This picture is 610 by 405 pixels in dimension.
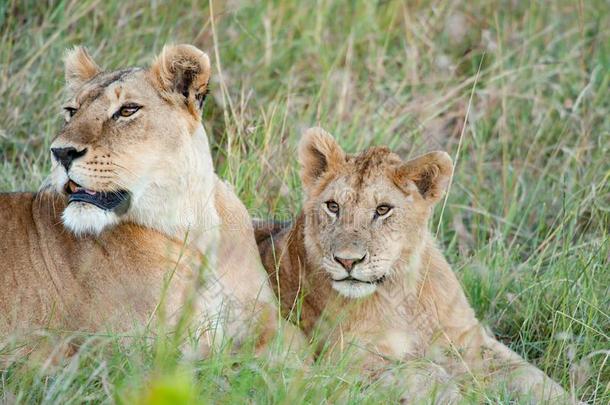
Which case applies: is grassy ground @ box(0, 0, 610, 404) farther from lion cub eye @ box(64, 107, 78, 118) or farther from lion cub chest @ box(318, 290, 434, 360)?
lion cub eye @ box(64, 107, 78, 118)

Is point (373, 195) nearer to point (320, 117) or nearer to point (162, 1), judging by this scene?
point (320, 117)

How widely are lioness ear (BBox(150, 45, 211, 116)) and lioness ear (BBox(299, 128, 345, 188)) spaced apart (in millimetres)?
560

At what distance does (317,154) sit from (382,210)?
476mm

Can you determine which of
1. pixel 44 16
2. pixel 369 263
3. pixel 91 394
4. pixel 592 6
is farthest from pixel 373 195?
pixel 592 6

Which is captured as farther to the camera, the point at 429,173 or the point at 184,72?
the point at 429,173

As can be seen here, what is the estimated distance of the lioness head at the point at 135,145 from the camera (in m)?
4.18

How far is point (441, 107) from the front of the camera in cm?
697

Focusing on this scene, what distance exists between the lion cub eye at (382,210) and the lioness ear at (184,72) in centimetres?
80

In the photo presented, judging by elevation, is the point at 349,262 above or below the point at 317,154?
below

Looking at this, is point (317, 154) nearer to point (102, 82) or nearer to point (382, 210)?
point (382, 210)

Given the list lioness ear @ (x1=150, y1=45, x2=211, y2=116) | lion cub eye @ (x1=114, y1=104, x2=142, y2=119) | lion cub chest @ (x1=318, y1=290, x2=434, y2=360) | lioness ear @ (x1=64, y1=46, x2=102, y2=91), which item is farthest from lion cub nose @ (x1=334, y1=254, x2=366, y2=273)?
lioness ear @ (x1=64, y1=46, x2=102, y2=91)

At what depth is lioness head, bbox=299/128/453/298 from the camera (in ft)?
14.5

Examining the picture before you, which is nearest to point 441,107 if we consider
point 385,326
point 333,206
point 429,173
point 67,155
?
A: point 429,173

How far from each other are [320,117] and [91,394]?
3.19 metres
